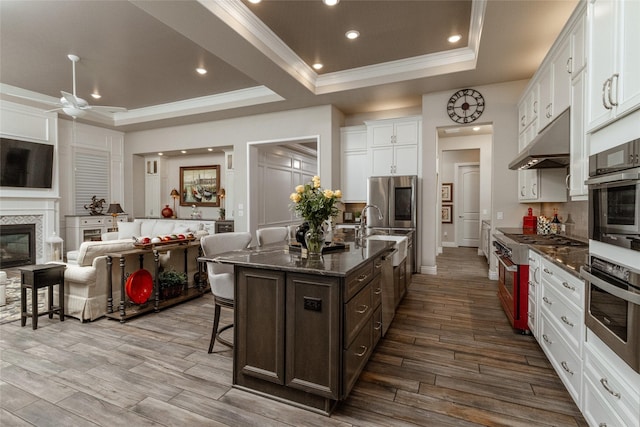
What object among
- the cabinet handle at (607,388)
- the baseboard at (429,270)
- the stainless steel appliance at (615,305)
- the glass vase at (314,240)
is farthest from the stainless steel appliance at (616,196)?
the baseboard at (429,270)

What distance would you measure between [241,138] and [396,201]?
138 inches

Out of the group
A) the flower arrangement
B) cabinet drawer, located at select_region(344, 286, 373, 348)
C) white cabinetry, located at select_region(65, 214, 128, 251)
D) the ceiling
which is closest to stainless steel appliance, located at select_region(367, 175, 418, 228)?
the ceiling

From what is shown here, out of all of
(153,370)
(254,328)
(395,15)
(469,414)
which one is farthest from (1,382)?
(395,15)

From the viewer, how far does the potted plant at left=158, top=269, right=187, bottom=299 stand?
390 cm

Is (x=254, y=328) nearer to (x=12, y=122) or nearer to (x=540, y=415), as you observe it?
(x=540, y=415)

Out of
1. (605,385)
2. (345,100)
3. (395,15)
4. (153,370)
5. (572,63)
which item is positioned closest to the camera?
(605,385)

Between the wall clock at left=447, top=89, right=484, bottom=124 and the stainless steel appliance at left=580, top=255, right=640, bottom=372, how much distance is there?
395cm

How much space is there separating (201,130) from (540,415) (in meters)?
7.29

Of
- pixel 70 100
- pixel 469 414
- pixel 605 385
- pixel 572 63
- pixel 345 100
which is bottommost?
pixel 469 414

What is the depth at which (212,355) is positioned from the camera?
2650 millimetres

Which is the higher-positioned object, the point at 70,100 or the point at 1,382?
the point at 70,100

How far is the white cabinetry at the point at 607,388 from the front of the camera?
4.17ft

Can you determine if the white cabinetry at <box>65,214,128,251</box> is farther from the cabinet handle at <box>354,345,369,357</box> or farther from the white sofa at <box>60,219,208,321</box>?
the cabinet handle at <box>354,345,369,357</box>

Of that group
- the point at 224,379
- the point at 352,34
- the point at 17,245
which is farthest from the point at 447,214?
the point at 17,245
